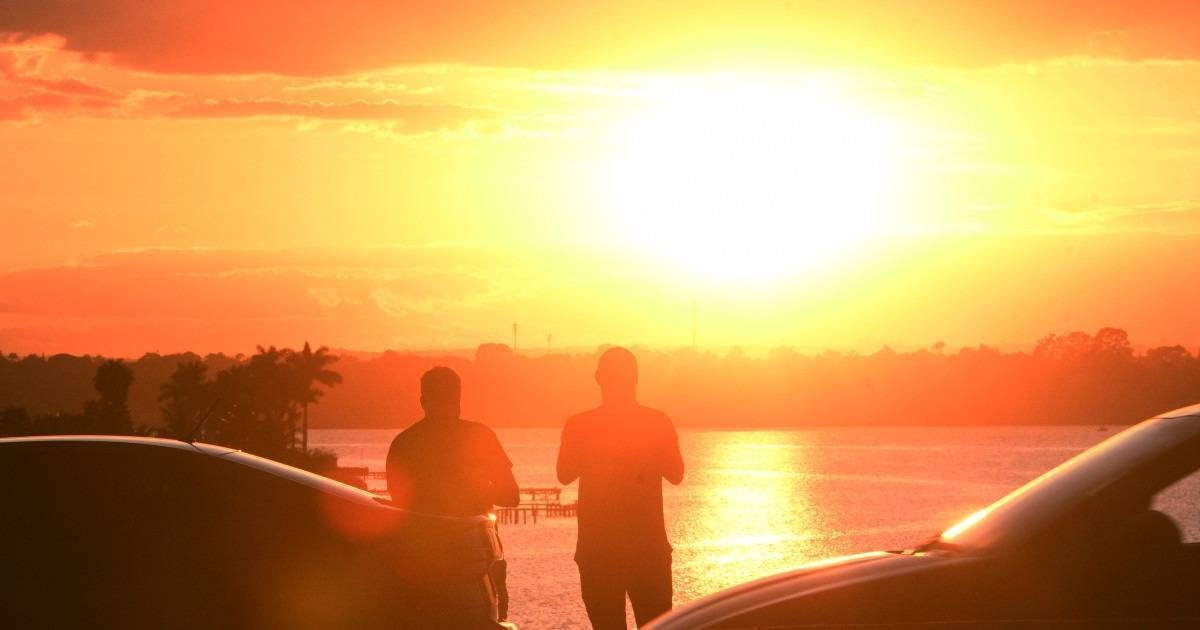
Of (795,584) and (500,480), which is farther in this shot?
(500,480)

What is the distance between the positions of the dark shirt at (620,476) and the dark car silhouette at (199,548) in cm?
233

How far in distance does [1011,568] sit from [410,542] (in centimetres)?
243

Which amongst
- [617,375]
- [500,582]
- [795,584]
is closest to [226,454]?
[500,582]

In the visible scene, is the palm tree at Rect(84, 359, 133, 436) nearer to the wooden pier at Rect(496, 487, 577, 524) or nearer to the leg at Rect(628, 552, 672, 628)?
the wooden pier at Rect(496, 487, 577, 524)

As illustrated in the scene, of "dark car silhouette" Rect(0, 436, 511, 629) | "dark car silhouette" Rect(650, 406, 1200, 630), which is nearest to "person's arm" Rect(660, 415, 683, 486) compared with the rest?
"dark car silhouette" Rect(0, 436, 511, 629)

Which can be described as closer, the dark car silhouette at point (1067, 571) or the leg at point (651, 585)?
the dark car silhouette at point (1067, 571)

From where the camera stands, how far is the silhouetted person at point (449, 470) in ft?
26.6

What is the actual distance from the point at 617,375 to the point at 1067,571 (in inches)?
161

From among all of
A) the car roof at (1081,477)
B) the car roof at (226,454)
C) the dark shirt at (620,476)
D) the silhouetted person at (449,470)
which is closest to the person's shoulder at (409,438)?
the silhouetted person at (449,470)

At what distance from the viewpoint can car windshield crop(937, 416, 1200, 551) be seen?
494 centimetres

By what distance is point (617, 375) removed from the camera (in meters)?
8.55

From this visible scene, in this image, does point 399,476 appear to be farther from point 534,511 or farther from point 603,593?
point 534,511

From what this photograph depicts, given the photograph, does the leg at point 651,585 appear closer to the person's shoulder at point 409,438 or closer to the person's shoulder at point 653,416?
the person's shoulder at point 653,416

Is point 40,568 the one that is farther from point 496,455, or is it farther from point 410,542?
point 496,455
